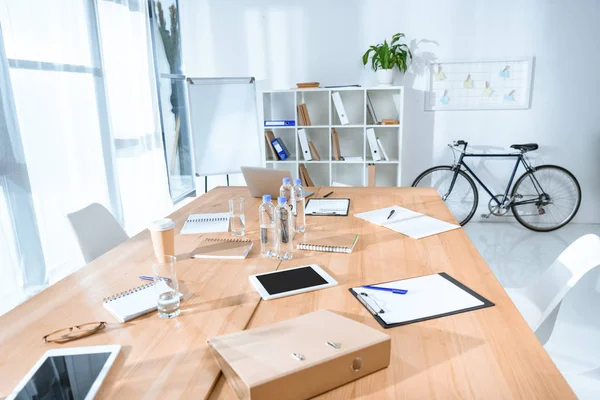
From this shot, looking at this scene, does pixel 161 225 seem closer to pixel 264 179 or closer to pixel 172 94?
pixel 264 179

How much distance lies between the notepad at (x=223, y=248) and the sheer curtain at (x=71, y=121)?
1.26 m

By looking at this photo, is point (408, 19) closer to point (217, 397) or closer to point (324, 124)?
point (324, 124)

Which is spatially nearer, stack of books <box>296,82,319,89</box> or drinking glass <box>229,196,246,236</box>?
Answer: drinking glass <box>229,196,246,236</box>

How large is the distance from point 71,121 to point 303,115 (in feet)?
6.64

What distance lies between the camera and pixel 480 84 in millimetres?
4000

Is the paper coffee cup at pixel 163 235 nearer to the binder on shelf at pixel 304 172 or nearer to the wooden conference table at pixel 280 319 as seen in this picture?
the wooden conference table at pixel 280 319

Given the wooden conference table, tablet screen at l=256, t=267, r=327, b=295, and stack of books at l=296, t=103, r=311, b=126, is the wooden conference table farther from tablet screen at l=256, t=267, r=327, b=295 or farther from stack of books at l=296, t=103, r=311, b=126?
stack of books at l=296, t=103, r=311, b=126

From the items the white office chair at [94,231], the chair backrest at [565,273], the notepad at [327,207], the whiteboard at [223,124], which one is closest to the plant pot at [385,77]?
the whiteboard at [223,124]

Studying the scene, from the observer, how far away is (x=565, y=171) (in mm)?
3932

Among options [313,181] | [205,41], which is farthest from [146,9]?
[313,181]

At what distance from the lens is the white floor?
9.76 ft

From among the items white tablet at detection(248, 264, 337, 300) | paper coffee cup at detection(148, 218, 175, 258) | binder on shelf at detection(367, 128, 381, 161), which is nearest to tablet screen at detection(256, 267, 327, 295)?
white tablet at detection(248, 264, 337, 300)

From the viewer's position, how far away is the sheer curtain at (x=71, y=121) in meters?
2.43

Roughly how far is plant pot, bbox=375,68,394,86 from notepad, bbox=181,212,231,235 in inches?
96.4
